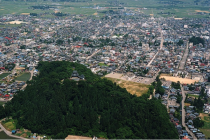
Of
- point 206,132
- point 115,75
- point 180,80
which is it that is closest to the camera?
point 206,132

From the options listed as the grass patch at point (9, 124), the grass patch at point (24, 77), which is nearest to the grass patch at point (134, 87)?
the grass patch at point (24, 77)

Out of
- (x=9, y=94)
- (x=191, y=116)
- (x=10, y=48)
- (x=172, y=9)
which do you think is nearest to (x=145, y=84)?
(x=191, y=116)

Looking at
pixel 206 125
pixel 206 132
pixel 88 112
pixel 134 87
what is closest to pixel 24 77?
pixel 88 112

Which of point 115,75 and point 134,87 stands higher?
point 115,75

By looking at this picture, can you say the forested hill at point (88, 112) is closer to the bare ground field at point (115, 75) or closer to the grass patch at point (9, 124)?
the grass patch at point (9, 124)

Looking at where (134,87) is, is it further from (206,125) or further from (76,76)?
(206,125)

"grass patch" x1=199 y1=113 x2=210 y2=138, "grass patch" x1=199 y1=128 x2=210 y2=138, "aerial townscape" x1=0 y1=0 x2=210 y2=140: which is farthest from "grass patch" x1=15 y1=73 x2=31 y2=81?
"grass patch" x1=199 y1=128 x2=210 y2=138

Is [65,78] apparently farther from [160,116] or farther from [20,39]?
[20,39]

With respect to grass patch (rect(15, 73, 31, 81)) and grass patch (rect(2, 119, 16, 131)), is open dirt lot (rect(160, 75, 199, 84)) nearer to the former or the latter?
grass patch (rect(15, 73, 31, 81))
